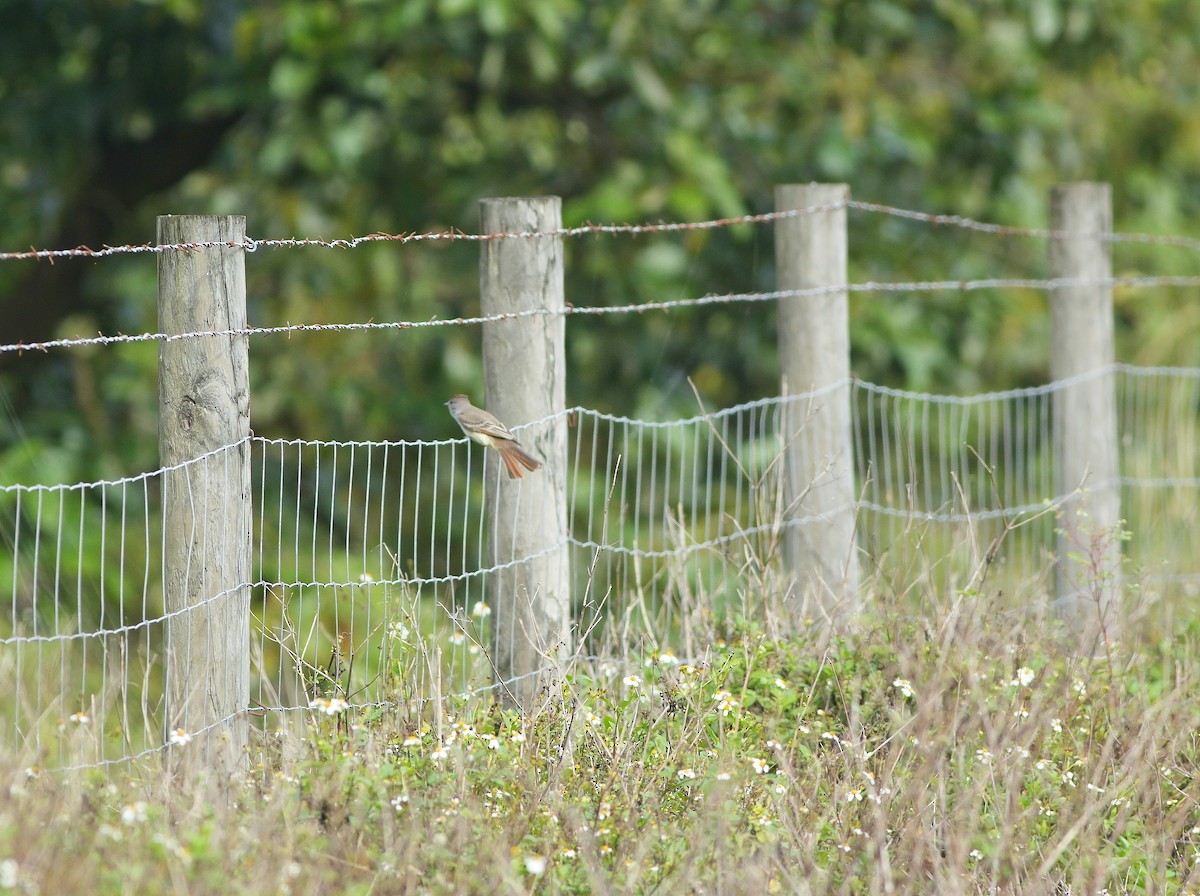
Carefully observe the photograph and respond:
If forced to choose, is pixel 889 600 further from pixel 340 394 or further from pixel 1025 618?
pixel 340 394

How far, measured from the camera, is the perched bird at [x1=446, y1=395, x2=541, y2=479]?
156 inches

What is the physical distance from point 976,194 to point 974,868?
5.61 meters

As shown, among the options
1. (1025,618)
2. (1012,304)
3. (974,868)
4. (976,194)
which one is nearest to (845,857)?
(974,868)

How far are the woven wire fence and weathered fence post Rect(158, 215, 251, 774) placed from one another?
56 millimetres

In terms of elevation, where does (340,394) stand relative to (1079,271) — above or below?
below

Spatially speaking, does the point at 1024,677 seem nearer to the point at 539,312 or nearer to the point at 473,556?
the point at 539,312

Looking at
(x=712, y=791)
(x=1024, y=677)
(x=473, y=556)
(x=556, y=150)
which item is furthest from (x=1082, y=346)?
(x=473, y=556)

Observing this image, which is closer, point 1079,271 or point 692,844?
point 692,844

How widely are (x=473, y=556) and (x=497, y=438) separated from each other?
12.9ft

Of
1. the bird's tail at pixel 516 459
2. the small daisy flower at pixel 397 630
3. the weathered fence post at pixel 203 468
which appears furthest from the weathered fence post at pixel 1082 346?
the weathered fence post at pixel 203 468

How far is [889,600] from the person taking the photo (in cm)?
413

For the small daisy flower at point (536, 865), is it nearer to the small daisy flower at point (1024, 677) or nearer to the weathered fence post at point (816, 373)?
the small daisy flower at point (1024, 677)

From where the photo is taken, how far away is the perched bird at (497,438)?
3953 mm

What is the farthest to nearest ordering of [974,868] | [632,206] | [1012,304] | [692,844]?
Answer: [1012,304]
[632,206]
[974,868]
[692,844]
